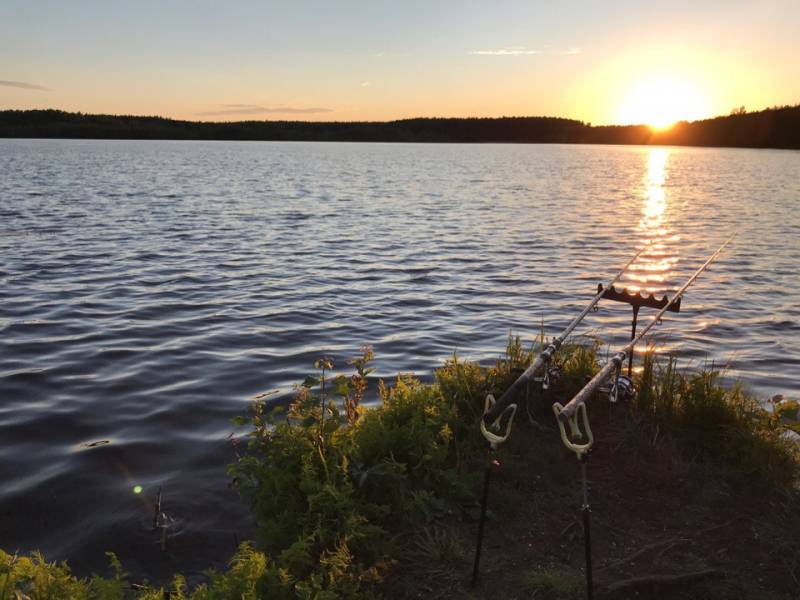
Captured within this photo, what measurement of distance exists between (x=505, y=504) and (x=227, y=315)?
9.75 metres

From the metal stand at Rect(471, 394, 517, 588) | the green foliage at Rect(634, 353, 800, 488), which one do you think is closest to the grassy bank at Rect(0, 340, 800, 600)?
the green foliage at Rect(634, 353, 800, 488)

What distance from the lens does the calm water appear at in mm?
7098

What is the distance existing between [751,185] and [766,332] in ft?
155

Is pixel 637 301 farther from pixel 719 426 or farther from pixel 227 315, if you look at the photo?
pixel 227 315

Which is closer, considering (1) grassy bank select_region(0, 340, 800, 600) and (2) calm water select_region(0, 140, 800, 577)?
(1) grassy bank select_region(0, 340, 800, 600)

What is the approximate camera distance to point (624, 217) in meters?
35.2

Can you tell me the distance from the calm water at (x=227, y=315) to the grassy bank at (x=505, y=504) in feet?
4.85

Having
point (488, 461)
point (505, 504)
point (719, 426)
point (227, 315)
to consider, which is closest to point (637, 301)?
point (719, 426)

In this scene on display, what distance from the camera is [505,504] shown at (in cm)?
546

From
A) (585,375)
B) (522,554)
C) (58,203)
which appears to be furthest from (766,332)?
(58,203)

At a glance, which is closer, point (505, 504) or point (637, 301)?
point (505, 504)

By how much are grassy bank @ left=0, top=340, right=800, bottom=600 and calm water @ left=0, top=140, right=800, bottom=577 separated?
58.2 inches

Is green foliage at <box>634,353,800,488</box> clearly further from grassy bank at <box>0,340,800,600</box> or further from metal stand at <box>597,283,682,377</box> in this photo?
metal stand at <box>597,283,682,377</box>

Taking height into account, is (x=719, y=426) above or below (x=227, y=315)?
above
